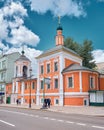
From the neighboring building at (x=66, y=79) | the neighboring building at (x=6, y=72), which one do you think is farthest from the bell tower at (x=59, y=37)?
the neighboring building at (x=6, y=72)

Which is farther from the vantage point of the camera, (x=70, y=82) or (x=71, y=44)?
(x=71, y=44)

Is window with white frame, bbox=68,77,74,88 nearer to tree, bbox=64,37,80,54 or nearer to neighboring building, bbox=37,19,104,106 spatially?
neighboring building, bbox=37,19,104,106

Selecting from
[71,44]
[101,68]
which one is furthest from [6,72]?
[101,68]

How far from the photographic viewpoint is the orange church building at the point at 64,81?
38719mm

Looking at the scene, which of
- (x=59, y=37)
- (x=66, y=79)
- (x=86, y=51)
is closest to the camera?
(x=66, y=79)

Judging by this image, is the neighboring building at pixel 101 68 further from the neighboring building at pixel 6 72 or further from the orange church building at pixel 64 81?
the neighboring building at pixel 6 72

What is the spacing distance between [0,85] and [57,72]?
30.9m

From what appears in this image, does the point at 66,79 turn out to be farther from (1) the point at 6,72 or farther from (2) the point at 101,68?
(1) the point at 6,72

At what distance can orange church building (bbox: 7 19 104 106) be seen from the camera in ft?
127

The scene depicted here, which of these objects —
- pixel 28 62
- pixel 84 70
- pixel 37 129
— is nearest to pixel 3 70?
pixel 28 62

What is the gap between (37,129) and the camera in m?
10.6

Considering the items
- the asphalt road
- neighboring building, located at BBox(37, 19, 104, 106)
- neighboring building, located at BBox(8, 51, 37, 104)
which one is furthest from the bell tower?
the asphalt road

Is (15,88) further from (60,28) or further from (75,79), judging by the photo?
(75,79)

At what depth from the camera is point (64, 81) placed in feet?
138
